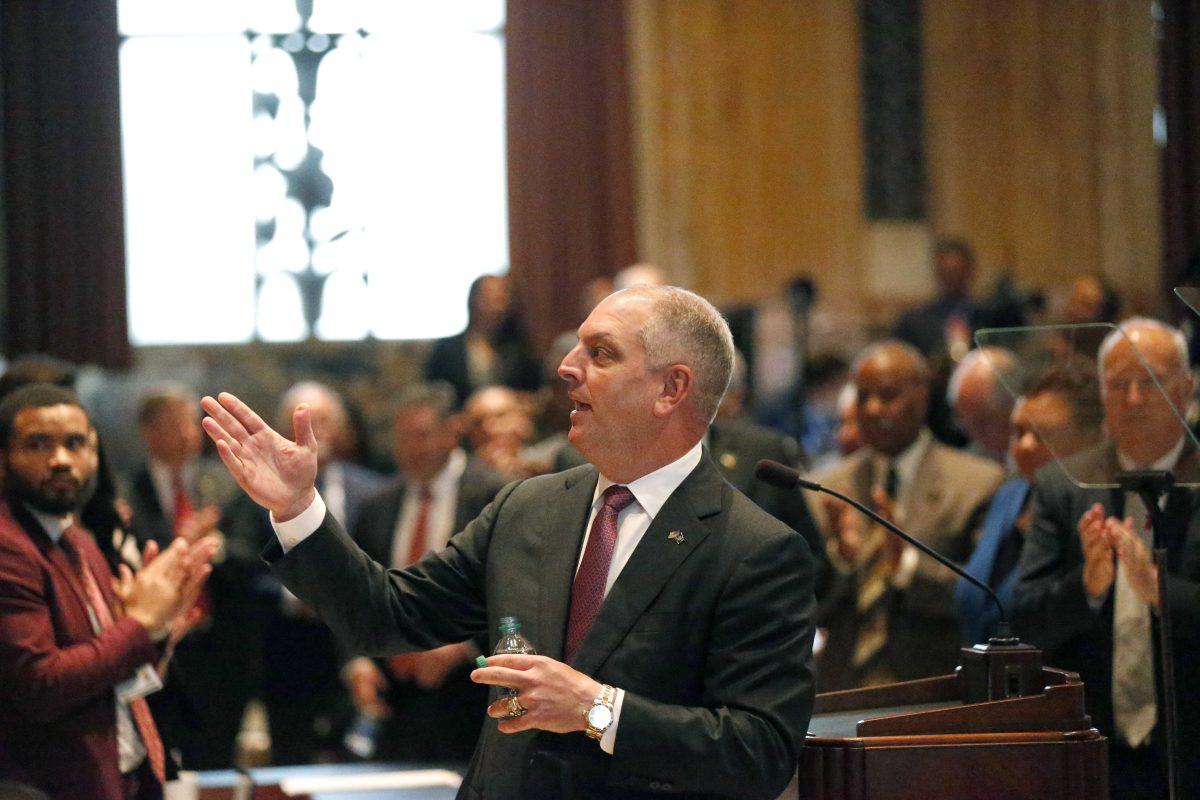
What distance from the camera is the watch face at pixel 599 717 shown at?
2477 millimetres

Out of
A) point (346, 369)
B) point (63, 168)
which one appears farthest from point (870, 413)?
point (63, 168)

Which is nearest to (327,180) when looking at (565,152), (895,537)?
(565,152)

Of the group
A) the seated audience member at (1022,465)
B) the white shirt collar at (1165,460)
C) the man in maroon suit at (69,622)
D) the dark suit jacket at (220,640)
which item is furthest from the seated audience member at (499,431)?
the white shirt collar at (1165,460)

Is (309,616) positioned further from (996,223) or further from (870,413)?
(996,223)

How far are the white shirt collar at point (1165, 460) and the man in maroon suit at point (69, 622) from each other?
2148 millimetres

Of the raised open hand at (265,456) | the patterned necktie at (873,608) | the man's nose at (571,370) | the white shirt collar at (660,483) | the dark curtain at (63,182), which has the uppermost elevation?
the dark curtain at (63,182)

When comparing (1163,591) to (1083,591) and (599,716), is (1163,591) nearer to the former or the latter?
(1083,591)

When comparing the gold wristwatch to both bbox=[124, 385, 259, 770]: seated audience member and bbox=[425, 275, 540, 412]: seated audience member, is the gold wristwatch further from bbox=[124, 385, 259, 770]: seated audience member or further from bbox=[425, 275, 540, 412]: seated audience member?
bbox=[425, 275, 540, 412]: seated audience member

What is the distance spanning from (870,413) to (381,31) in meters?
6.40

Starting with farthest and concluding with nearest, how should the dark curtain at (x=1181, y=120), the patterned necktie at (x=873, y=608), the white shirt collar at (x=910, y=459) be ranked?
the dark curtain at (x=1181, y=120), the white shirt collar at (x=910, y=459), the patterned necktie at (x=873, y=608)

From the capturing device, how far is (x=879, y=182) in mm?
10891

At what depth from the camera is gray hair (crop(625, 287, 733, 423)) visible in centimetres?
277

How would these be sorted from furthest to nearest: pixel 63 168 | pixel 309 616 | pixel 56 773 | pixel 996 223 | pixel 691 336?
pixel 996 223
pixel 63 168
pixel 309 616
pixel 56 773
pixel 691 336

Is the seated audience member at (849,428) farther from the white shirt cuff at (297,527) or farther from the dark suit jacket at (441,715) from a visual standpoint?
the white shirt cuff at (297,527)
